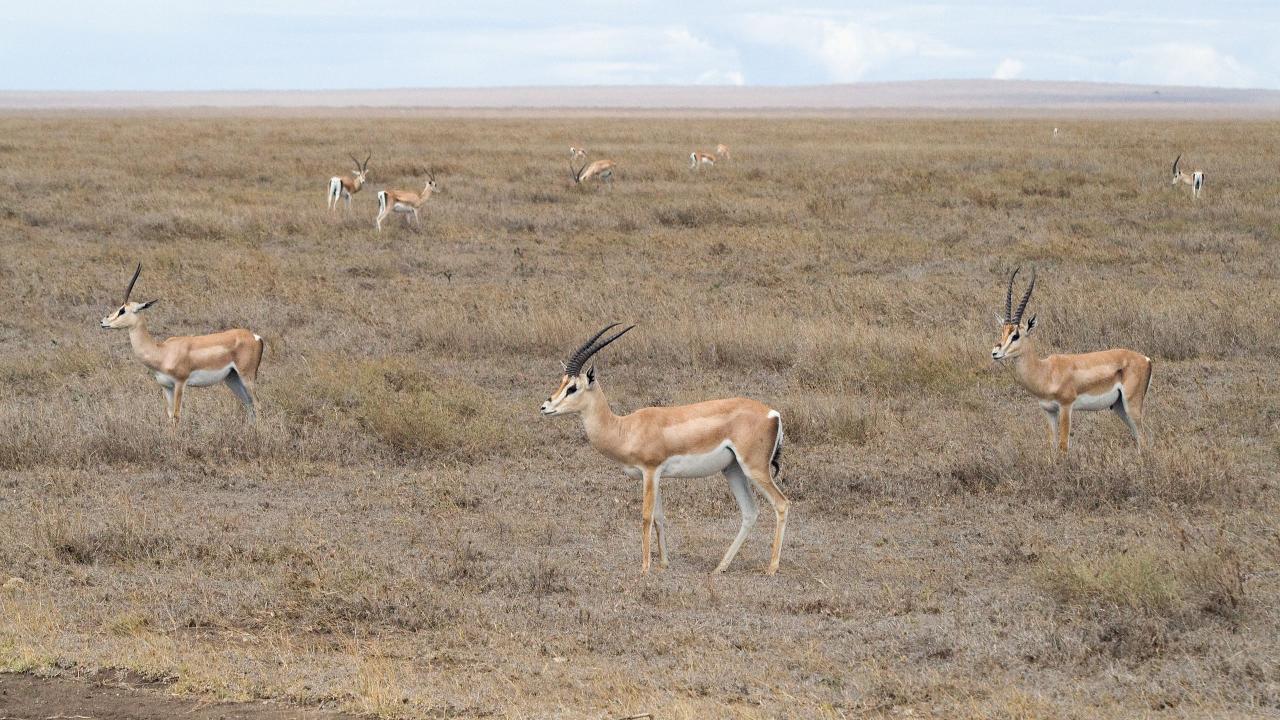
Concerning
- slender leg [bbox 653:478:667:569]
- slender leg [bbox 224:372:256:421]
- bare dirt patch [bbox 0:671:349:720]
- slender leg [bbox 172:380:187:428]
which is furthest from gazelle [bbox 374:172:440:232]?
bare dirt patch [bbox 0:671:349:720]

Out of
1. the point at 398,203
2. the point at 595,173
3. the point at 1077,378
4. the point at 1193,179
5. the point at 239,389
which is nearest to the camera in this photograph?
the point at 1077,378

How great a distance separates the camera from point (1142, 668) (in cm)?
527

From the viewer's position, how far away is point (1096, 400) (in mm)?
8938

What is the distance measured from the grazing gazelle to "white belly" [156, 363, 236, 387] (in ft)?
12.8

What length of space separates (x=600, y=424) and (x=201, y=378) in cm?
408

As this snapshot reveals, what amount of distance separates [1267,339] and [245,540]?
29.8 feet

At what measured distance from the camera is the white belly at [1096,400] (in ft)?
29.2

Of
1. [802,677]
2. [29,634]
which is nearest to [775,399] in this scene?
[802,677]

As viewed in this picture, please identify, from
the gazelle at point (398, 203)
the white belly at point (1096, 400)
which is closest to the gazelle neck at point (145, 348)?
the white belly at point (1096, 400)

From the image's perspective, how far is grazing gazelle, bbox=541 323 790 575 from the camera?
6.64 m

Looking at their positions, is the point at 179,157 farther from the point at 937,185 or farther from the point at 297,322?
the point at 297,322

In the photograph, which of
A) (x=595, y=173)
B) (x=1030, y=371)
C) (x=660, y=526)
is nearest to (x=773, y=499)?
(x=660, y=526)

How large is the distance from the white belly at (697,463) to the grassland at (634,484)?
21.2 inches

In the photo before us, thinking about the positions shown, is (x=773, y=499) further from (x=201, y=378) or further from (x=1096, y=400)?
(x=201, y=378)
